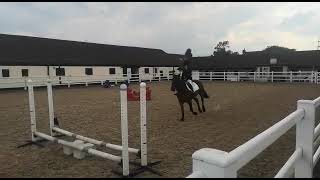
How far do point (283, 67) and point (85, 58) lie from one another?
93.1 ft

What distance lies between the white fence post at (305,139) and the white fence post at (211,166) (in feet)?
7.35

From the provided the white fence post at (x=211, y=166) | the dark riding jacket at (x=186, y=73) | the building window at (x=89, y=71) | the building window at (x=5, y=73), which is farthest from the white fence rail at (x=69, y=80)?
the white fence post at (x=211, y=166)

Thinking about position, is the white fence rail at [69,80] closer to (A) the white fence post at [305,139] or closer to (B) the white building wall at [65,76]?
(B) the white building wall at [65,76]

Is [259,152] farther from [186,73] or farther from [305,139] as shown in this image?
[186,73]

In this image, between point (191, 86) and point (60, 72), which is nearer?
point (191, 86)

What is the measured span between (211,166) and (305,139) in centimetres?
239

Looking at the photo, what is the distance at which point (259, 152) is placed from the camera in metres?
2.01

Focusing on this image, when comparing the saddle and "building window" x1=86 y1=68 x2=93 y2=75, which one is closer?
the saddle

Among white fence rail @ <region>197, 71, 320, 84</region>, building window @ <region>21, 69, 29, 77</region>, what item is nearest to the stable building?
building window @ <region>21, 69, 29, 77</region>

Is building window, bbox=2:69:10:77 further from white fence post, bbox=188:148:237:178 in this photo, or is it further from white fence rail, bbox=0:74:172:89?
white fence post, bbox=188:148:237:178

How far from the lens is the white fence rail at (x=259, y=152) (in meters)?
1.57

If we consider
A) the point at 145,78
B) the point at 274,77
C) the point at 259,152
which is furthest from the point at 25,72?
the point at 259,152

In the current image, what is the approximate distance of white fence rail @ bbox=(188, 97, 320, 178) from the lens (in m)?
1.57

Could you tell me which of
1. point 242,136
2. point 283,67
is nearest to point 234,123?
point 242,136
